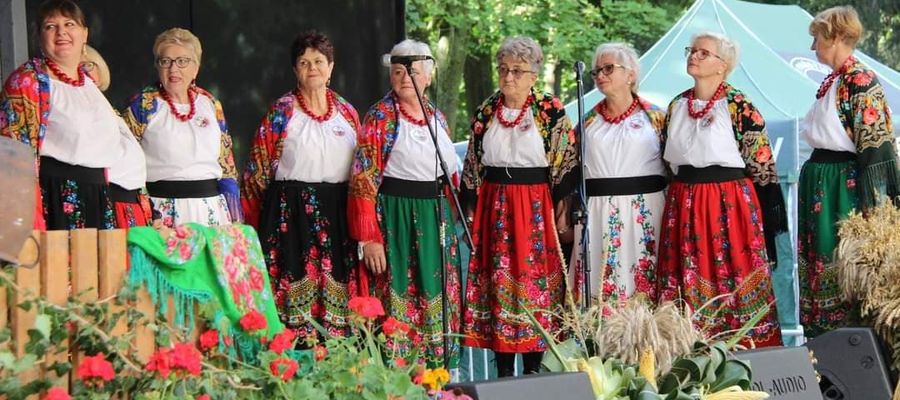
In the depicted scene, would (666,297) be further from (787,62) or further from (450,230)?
(787,62)

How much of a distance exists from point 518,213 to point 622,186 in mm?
435

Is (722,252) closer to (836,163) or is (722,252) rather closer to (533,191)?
(836,163)

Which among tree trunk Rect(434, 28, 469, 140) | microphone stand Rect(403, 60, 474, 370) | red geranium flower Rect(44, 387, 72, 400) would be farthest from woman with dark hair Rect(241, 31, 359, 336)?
tree trunk Rect(434, 28, 469, 140)

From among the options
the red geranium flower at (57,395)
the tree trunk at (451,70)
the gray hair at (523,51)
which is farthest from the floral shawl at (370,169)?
the tree trunk at (451,70)

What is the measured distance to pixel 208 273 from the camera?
9.95 ft

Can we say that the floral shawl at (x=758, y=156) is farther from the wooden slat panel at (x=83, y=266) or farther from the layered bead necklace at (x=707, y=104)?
the wooden slat panel at (x=83, y=266)

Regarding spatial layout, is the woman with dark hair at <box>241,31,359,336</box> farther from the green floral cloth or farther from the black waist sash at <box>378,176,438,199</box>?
the green floral cloth

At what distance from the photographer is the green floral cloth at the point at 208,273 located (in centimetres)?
284

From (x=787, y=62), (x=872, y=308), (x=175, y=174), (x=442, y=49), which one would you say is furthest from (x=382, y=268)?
(x=442, y=49)

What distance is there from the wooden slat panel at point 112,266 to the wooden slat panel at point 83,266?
3cm

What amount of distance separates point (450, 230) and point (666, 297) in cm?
89

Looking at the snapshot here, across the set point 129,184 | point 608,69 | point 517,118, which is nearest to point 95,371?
point 129,184

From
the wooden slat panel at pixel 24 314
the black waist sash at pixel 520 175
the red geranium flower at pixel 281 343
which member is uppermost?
the black waist sash at pixel 520 175

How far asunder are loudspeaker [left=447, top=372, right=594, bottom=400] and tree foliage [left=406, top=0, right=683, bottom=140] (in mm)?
9454
